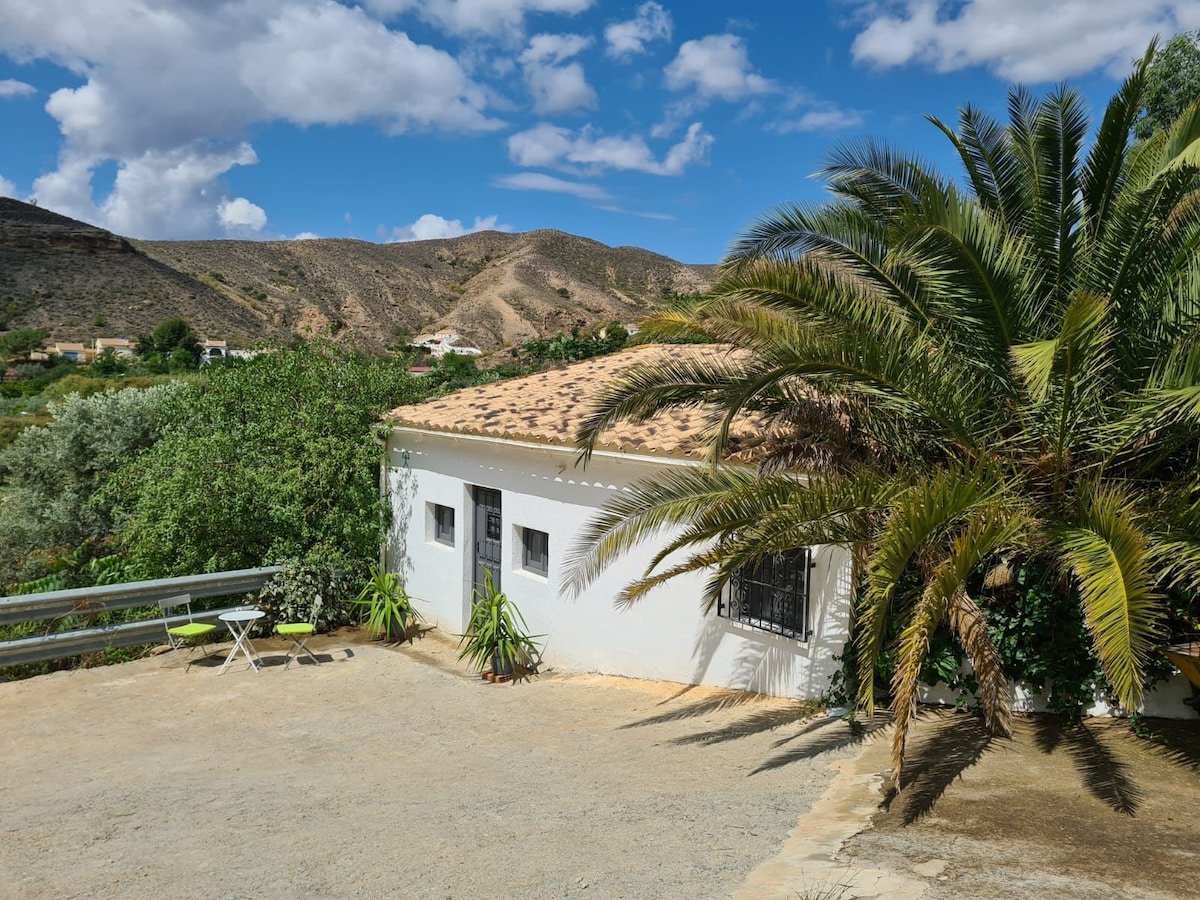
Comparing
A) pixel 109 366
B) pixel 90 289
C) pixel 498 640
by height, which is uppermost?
pixel 90 289

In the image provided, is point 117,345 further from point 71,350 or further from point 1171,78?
point 1171,78

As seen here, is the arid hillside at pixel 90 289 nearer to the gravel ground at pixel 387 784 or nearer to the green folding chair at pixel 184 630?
the green folding chair at pixel 184 630

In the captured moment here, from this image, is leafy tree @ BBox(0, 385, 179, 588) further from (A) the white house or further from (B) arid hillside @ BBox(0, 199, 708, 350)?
(B) arid hillside @ BBox(0, 199, 708, 350)

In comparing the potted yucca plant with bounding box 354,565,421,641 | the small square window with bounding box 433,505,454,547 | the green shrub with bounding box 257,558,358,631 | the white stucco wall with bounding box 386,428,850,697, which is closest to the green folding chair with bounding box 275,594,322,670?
the green shrub with bounding box 257,558,358,631

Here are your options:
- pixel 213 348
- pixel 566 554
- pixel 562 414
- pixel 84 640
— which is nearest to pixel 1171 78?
pixel 562 414

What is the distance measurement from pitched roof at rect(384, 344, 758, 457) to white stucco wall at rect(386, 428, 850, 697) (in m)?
0.21

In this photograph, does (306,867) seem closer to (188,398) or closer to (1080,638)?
(1080,638)

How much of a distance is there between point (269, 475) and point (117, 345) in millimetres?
38538

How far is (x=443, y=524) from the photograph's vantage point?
42.0 feet

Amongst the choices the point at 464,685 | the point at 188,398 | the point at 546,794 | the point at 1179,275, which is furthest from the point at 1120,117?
the point at 188,398

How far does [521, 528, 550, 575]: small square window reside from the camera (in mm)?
11078

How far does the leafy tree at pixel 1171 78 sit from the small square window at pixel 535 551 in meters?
11.9

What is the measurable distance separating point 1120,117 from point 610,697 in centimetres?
667

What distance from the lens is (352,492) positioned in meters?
12.7
